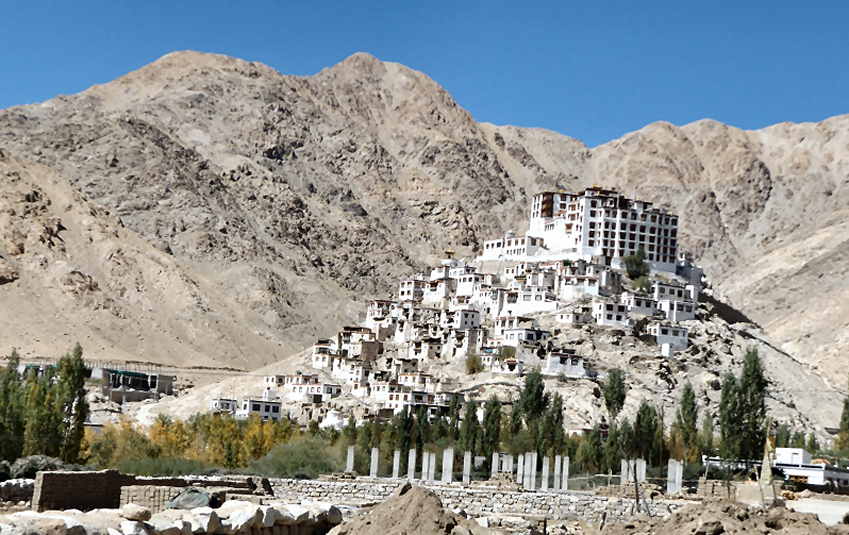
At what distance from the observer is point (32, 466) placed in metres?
33.5

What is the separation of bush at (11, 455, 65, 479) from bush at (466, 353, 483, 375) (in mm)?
45778

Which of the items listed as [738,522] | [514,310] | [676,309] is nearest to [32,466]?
[738,522]

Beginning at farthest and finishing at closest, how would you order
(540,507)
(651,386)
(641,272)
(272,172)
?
(272,172) < (641,272) < (651,386) < (540,507)

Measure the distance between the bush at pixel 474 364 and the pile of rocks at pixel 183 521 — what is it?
57.4 metres

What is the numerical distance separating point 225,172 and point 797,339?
81627mm

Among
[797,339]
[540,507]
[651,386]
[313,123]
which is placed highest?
[313,123]

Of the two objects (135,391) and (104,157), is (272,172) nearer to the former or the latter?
(104,157)

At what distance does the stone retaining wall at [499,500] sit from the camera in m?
30.4

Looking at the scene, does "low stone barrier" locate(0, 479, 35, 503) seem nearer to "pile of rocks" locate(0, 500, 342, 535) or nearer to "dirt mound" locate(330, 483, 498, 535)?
"pile of rocks" locate(0, 500, 342, 535)

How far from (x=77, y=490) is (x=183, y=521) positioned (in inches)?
255

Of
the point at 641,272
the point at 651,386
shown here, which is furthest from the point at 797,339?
the point at 651,386

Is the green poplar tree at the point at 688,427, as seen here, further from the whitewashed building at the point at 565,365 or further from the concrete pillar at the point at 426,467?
the whitewashed building at the point at 565,365

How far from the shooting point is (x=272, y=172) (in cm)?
17000

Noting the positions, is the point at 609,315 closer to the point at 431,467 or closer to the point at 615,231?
the point at 615,231
